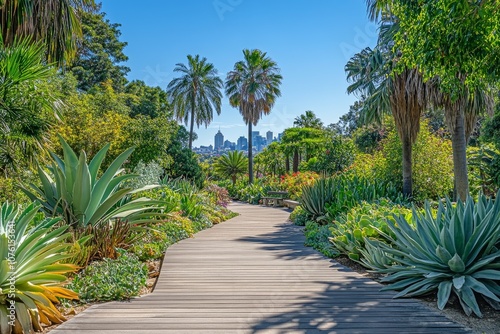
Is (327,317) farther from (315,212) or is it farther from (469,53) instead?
(315,212)

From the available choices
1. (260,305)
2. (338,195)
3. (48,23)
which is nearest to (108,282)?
(260,305)

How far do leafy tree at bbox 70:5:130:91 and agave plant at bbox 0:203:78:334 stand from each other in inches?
1165

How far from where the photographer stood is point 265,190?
88.8 feet

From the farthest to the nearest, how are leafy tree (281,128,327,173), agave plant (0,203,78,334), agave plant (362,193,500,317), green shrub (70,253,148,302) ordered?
leafy tree (281,128,327,173)
green shrub (70,253,148,302)
agave plant (362,193,500,317)
agave plant (0,203,78,334)

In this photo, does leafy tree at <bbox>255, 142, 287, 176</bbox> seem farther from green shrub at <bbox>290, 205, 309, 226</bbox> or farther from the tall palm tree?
the tall palm tree

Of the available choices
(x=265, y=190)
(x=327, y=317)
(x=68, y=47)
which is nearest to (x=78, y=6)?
(x=68, y=47)

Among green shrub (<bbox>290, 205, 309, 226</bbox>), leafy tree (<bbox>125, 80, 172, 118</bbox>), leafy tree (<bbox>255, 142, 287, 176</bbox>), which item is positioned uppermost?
leafy tree (<bbox>125, 80, 172, 118</bbox>)

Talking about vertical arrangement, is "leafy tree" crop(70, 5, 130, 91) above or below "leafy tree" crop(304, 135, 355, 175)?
above

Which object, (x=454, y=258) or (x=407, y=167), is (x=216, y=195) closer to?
(x=407, y=167)

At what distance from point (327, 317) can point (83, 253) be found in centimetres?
327

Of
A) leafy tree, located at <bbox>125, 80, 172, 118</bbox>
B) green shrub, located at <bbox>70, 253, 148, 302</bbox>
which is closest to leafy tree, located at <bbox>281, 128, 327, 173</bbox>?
leafy tree, located at <bbox>125, 80, 172, 118</bbox>

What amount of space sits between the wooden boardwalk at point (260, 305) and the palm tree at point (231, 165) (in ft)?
111

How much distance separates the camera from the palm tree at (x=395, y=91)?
10.6m

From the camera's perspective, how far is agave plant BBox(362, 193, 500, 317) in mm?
4164
